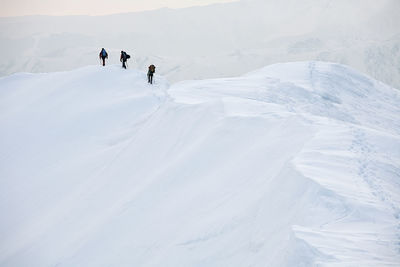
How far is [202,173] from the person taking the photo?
47.4 feet

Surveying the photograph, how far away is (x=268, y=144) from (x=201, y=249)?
4.86 metres

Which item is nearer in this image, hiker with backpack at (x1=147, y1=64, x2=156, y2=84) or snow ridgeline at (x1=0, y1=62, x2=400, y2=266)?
snow ridgeline at (x1=0, y1=62, x2=400, y2=266)

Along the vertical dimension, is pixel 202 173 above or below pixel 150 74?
below

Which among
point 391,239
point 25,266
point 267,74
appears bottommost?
point 25,266

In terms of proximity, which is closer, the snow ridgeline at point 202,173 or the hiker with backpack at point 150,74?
the snow ridgeline at point 202,173

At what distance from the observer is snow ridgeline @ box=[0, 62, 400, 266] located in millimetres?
9344

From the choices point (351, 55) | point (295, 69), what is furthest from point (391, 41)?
point (295, 69)

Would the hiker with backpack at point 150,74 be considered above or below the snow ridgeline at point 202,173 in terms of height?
above

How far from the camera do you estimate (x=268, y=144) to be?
14.1m

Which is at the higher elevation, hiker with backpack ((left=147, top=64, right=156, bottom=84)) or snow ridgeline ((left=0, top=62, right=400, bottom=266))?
hiker with backpack ((left=147, top=64, right=156, bottom=84))

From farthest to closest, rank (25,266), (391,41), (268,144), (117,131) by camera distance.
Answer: (391,41) < (117,131) < (25,266) < (268,144)

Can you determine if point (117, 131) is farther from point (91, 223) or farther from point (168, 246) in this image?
point (168, 246)

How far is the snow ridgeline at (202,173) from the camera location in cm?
934

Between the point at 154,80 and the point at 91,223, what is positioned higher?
the point at 154,80
